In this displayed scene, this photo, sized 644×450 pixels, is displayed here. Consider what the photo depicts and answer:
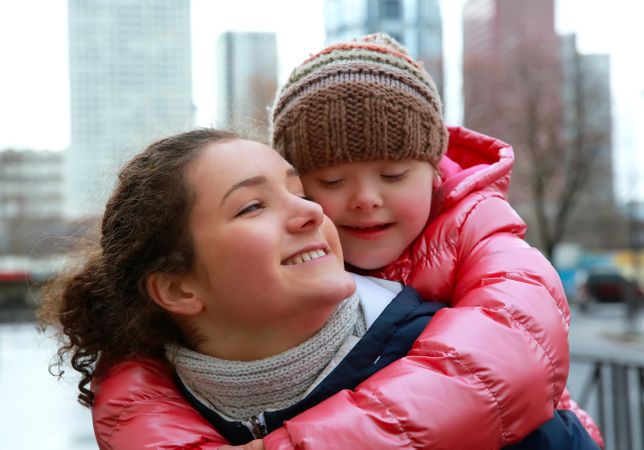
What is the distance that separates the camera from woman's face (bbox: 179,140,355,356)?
162 centimetres

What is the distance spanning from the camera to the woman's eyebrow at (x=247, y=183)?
1697 mm

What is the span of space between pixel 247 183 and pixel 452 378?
65cm

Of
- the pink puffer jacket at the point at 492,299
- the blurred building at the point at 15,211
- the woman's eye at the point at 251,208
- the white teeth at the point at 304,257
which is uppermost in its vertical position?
the woman's eye at the point at 251,208

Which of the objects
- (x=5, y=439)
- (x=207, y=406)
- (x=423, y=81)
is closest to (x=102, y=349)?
(x=207, y=406)

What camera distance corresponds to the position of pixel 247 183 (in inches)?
67.4

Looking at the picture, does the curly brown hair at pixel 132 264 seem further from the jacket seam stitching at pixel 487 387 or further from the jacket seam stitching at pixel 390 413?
the jacket seam stitching at pixel 487 387

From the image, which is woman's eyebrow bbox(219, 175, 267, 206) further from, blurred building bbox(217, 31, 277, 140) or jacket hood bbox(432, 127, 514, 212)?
blurred building bbox(217, 31, 277, 140)

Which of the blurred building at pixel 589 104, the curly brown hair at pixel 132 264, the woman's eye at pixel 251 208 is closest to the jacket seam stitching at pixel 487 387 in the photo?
the woman's eye at pixel 251 208

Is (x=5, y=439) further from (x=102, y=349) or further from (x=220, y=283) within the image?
(x=220, y=283)

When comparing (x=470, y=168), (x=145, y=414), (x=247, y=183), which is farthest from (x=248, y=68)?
(x=145, y=414)

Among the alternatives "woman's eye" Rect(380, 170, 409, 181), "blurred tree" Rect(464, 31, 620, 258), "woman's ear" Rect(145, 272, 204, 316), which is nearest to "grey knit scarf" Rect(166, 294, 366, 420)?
"woman's ear" Rect(145, 272, 204, 316)

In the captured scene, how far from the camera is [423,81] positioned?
7.02ft

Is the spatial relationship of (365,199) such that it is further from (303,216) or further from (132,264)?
(132,264)

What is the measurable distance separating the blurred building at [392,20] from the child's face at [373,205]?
8831 mm
